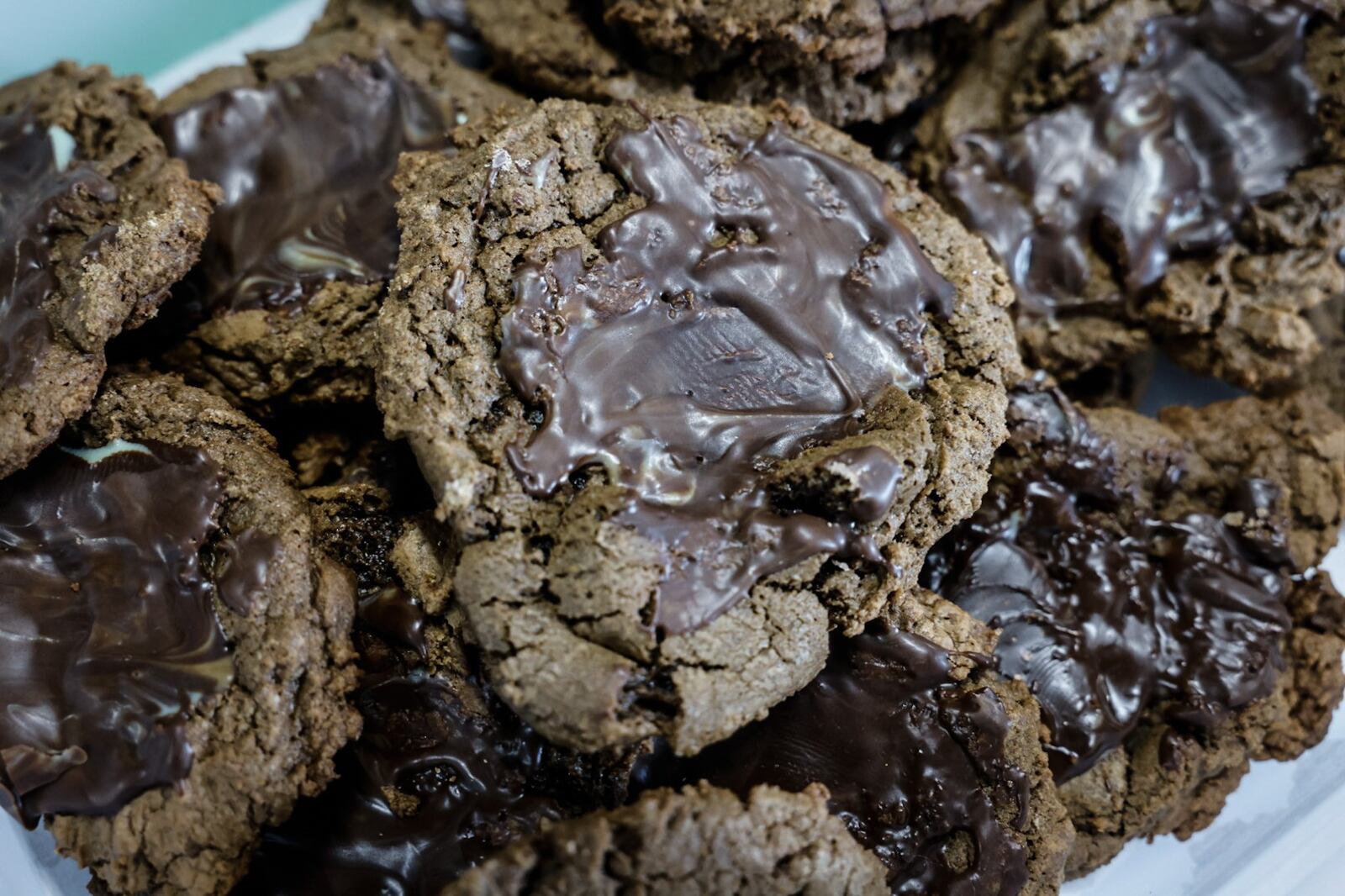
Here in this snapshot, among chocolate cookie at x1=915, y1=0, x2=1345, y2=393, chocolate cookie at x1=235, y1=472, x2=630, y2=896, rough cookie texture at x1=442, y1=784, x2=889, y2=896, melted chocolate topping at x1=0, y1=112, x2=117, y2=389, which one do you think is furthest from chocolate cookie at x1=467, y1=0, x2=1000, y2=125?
rough cookie texture at x1=442, y1=784, x2=889, y2=896

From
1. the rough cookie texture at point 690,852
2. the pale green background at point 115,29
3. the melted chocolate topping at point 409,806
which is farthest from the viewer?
the pale green background at point 115,29

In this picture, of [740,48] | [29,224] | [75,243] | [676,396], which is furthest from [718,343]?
[29,224]

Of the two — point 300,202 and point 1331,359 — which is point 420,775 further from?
point 1331,359

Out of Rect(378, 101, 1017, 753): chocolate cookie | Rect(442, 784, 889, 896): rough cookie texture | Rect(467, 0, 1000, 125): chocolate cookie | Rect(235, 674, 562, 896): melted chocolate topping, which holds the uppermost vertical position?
Rect(467, 0, 1000, 125): chocolate cookie

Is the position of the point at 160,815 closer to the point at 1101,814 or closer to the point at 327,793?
the point at 327,793

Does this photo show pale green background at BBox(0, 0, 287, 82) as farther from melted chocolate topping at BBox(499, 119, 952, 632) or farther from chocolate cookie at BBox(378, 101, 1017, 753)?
melted chocolate topping at BBox(499, 119, 952, 632)

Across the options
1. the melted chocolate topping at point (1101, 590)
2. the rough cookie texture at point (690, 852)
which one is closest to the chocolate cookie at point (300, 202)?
the rough cookie texture at point (690, 852)

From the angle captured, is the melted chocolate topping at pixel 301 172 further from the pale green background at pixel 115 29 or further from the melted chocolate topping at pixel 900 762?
the pale green background at pixel 115 29
